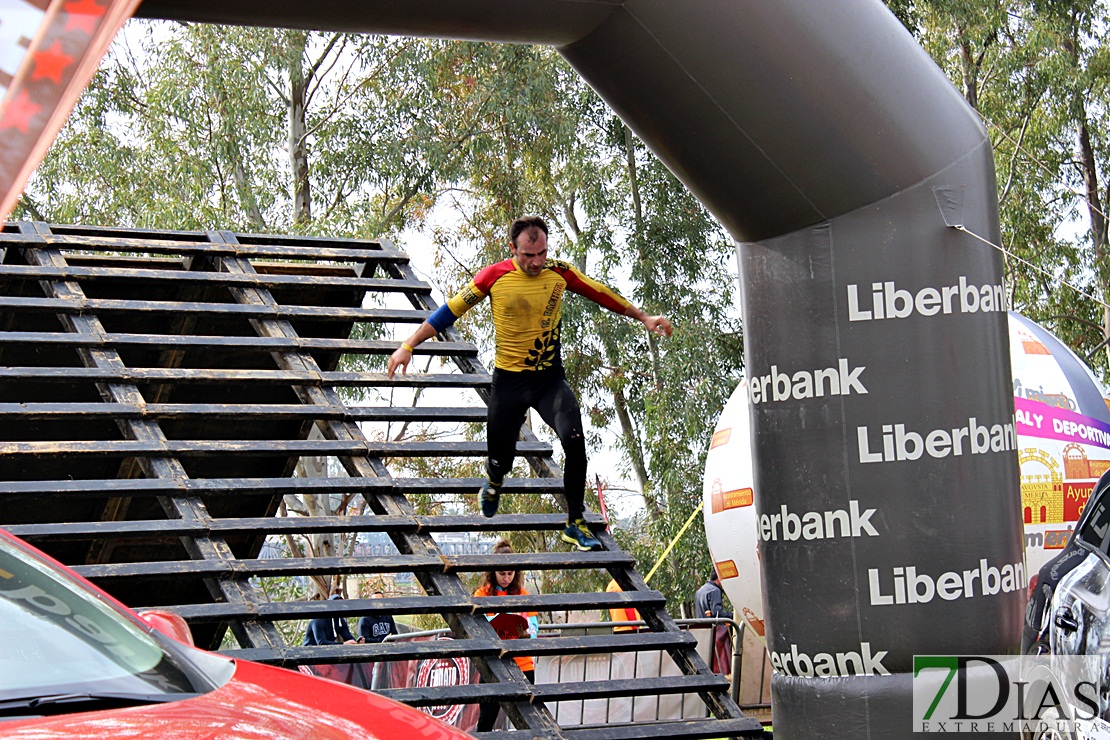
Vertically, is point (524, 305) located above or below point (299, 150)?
below

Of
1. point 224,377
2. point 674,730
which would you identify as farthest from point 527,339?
point 674,730

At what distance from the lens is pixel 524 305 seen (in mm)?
7148

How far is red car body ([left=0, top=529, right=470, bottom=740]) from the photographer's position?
2820 mm

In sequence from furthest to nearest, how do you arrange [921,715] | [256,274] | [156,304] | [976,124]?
[256,274] → [156,304] → [976,124] → [921,715]

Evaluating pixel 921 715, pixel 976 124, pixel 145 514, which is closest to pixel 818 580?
pixel 921 715

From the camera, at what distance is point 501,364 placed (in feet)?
23.9

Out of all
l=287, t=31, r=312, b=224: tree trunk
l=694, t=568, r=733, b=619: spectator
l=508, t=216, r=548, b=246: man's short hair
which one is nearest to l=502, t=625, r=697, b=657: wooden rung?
l=508, t=216, r=548, b=246: man's short hair

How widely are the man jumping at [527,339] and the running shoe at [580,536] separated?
7 cm

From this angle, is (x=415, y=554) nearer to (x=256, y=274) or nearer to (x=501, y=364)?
(x=501, y=364)

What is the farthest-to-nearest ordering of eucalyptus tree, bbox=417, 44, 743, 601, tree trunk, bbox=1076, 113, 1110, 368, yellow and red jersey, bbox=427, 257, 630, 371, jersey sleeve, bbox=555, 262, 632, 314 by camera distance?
1. tree trunk, bbox=1076, 113, 1110, 368
2. eucalyptus tree, bbox=417, 44, 743, 601
3. jersey sleeve, bbox=555, 262, 632, 314
4. yellow and red jersey, bbox=427, 257, 630, 371

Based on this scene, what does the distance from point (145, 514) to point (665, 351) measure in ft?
45.0

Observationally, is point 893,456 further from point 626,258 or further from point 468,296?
point 626,258

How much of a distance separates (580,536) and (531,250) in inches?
69.7

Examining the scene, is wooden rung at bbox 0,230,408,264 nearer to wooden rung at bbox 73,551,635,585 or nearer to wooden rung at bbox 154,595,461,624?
wooden rung at bbox 73,551,635,585
